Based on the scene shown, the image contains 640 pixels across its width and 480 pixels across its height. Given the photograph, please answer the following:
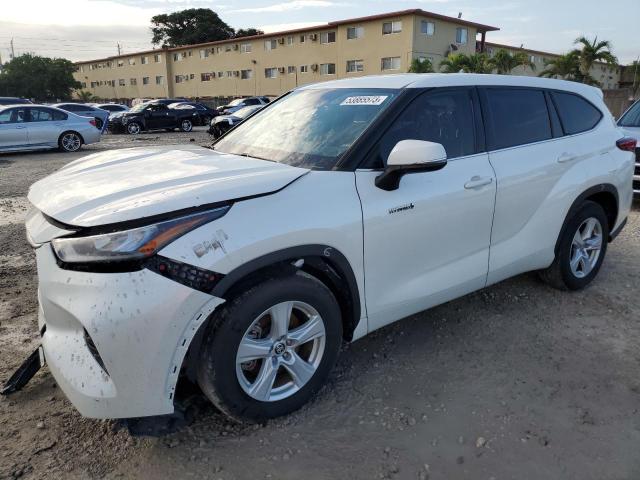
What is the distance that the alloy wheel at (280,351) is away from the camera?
2.43 metres

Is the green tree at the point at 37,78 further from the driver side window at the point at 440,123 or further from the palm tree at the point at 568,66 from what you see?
the driver side window at the point at 440,123

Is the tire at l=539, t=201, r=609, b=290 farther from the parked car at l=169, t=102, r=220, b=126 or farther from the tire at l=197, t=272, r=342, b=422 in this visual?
the parked car at l=169, t=102, r=220, b=126

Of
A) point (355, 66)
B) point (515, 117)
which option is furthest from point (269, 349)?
point (355, 66)

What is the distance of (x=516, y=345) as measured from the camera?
11.3ft

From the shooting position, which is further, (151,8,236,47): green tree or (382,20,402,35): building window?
(151,8,236,47): green tree

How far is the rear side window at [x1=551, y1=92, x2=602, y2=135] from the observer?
12.9 feet

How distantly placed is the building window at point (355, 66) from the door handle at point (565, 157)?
37087 mm

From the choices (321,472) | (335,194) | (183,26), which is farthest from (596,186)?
(183,26)

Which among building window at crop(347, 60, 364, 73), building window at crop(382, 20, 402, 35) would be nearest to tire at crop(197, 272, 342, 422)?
building window at crop(382, 20, 402, 35)

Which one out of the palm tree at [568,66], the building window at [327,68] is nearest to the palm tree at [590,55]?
the palm tree at [568,66]

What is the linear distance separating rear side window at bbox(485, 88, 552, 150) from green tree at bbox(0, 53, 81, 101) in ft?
230

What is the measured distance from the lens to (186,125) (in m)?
24.7

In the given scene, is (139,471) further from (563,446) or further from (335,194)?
(563,446)

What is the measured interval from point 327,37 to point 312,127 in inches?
1634
